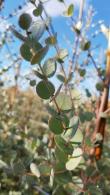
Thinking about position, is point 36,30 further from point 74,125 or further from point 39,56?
point 74,125

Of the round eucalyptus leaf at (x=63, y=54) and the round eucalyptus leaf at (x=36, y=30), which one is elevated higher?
the round eucalyptus leaf at (x=36, y=30)

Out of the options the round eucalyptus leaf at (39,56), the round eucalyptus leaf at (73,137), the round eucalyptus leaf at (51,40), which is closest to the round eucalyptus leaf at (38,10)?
the round eucalyptus leaf at (51,40)

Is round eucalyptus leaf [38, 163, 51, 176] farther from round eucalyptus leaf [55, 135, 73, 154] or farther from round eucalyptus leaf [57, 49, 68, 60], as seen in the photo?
round eucalyptus leaf [57, 49, 68, 60]

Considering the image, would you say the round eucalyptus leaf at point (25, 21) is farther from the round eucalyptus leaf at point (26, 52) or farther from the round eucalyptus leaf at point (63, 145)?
the round eucalyptus leaf at point (63, 145)

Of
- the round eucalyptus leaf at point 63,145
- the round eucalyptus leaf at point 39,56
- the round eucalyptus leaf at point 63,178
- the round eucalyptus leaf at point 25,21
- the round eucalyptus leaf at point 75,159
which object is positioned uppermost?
the round eucalyptus leaf at point 25,21

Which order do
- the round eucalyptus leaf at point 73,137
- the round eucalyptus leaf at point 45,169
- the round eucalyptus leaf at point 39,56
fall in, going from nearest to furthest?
1. the round eucalyptus leaf at point 39,56
2. the round eucalyptus leaf at point 73,137
3. the round eucalyptus leaf at point 45,169

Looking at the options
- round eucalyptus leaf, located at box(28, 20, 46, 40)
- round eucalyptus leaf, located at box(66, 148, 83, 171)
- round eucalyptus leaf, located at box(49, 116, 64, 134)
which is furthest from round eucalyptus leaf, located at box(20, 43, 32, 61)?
round eucalyptus leaf, located at box(66, 148, 83, 171)

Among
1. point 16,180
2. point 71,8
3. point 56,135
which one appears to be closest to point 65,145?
point 56,135

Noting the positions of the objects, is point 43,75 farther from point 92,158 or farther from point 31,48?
point 92,158
